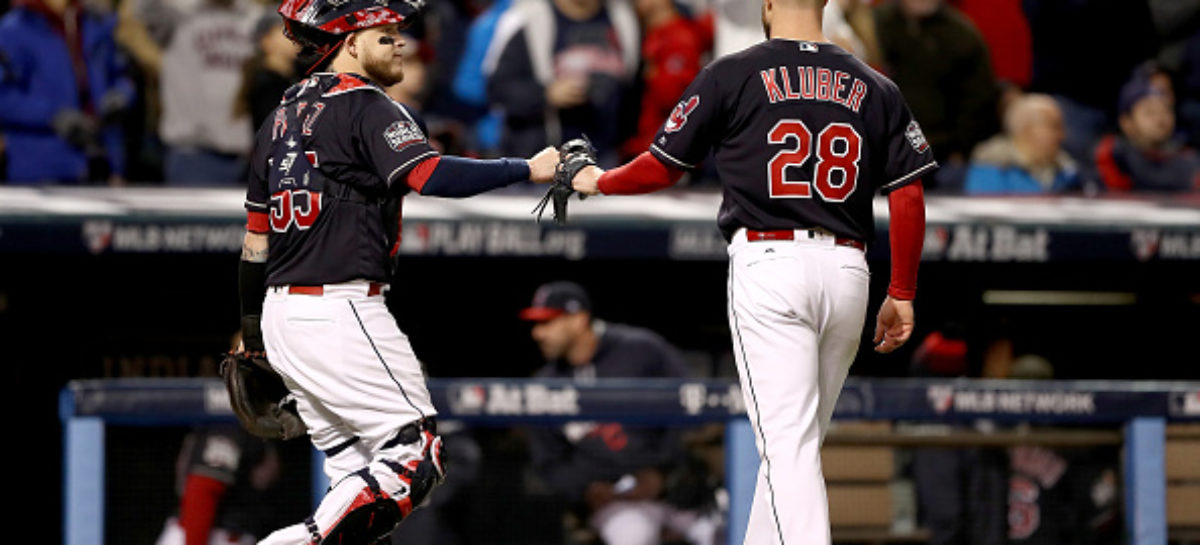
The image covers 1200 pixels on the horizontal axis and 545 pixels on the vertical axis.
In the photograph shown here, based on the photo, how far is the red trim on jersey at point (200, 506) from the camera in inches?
218

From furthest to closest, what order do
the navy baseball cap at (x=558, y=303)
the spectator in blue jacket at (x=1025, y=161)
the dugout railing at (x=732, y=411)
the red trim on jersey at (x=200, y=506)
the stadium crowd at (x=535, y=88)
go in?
the spectator in blue jacket at (x=1025, y=161) < the stadium crowd at (x=535, y=88) < the navy baseball cap at (x=558, y=303) < the dugout railing at (x=732, y=411) < the red trim on jersey at (x=200, y=506)

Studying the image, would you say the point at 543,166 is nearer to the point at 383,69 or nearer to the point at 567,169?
the point at 567,169

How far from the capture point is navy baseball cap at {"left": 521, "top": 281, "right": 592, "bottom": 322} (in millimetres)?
7066

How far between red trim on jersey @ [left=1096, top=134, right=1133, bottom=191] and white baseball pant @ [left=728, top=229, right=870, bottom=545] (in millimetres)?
4490

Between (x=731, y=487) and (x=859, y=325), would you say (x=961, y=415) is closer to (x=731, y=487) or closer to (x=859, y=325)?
(x=731, y=487)

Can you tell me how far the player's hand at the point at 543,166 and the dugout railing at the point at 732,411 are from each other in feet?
4.78

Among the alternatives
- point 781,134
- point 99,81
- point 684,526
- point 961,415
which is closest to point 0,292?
point 99,81

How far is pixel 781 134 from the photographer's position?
4121 millimetres

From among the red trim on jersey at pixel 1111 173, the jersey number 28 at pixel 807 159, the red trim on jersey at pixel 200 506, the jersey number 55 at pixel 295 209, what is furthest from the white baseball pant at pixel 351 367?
the red trim on jersey at pixel 1111 173

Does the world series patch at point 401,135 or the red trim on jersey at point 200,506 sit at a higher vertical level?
the world series patch at point 401,135

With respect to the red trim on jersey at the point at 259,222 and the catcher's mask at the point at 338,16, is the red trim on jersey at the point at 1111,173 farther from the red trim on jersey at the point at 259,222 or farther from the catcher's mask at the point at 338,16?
the red trim on jersey at the point at 259,222

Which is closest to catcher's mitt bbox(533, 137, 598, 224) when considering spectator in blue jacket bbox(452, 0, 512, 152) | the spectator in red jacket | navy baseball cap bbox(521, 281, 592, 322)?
navy baseball cap bbox(521, 281, 592, 322)

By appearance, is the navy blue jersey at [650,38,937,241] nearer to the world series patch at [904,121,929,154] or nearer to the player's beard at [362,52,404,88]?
the world series patch at [904,121,929,154]

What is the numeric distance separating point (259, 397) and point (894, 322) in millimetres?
1612
